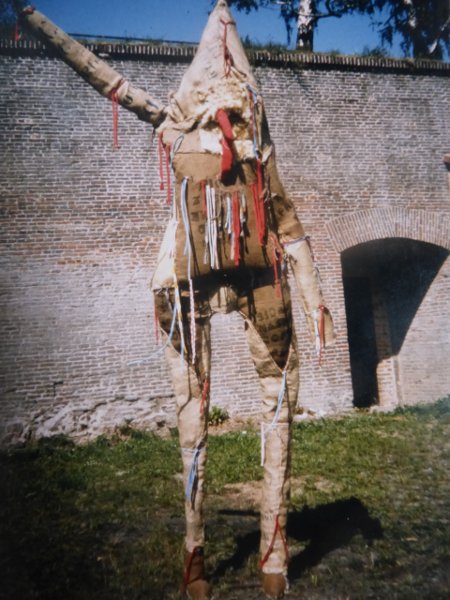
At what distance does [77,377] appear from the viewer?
19.2 ft

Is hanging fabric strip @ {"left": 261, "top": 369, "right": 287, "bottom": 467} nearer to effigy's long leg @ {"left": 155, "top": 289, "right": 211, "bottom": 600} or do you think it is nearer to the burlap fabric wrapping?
the burlap fabric wrapping

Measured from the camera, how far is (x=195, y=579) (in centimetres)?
197

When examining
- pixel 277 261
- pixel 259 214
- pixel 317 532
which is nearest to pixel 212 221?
pixel 259 214

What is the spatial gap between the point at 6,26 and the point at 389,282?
23.7 ft

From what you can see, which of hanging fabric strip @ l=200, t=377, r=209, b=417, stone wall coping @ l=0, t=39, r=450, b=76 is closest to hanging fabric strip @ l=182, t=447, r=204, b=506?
hanging fabric strip @ l=200, t=377, r=209, b=417

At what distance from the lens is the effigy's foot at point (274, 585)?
1.89m

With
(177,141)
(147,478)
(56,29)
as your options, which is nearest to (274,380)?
(177,141)

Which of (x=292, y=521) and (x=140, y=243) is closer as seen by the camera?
(x=292, y=521)

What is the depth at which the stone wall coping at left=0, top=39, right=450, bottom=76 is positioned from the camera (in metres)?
5.91

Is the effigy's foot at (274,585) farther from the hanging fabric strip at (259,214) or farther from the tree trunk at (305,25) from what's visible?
the tree trunk at (305,25)

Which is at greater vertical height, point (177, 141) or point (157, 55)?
point (157, 55)

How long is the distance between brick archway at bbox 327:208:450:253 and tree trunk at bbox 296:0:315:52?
2627 millimetres

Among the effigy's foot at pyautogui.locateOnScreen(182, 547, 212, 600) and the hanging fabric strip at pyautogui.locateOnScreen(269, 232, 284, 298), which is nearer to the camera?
the effigy's foot at pyautogui.locateOnScreen(182, 547, 212, 600)

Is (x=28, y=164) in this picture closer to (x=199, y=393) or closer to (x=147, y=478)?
(x=147, y=478)
